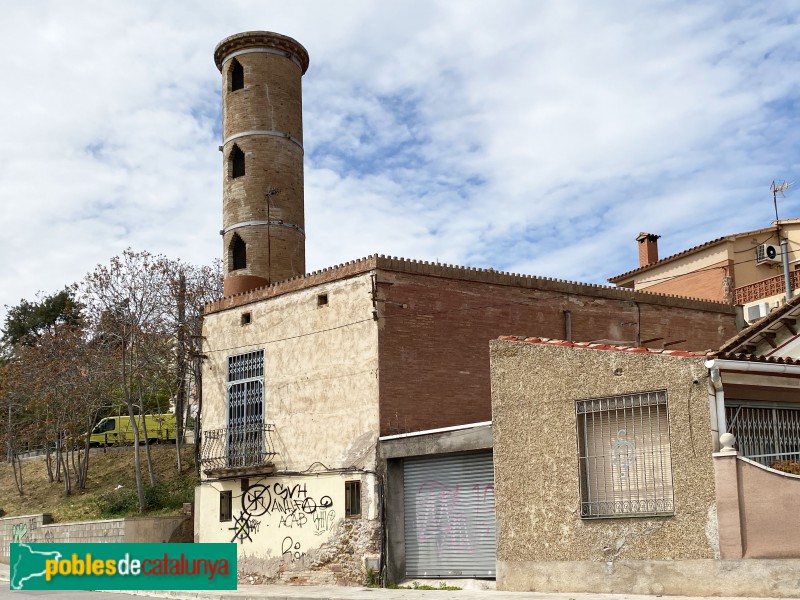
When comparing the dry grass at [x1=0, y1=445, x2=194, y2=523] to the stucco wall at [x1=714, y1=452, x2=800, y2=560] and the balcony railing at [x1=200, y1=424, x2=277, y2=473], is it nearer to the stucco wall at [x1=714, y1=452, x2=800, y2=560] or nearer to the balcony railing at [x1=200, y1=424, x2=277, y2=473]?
the balcony railing at [x1=200, y1=424, x2=277, y2=473]

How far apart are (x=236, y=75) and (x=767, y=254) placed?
1844 cm

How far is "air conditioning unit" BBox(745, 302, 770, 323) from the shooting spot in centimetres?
2720

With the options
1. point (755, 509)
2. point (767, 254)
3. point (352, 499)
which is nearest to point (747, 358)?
point (755, 509)

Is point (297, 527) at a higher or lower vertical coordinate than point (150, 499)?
lower

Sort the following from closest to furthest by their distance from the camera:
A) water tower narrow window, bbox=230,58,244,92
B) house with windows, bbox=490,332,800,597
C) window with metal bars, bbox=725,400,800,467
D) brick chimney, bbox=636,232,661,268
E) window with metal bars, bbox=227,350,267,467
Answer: house with windows, bbox=490,332,800,597
window with metal bars, bbox=725,400,800,467
window with metal bars, bbox=227,350,267,467
water tower narrow window, bbox=230,58,244,92
brick chimney, bbox=636,232,661,268

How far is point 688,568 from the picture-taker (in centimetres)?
1273

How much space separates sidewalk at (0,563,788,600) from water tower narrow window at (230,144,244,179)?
12.9m

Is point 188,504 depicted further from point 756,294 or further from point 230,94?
point 756,294

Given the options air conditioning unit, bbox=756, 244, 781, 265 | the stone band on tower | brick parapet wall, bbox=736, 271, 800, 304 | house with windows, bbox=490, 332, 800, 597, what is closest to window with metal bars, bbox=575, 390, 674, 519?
house with windows, bbox=490, 332, 800, 597

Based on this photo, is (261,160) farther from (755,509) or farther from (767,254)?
(755,509)

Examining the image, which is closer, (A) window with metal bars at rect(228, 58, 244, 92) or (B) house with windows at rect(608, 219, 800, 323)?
(A) window with metal bars at rect(228, 58, 244, 92)

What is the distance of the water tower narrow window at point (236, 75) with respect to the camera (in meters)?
28.9

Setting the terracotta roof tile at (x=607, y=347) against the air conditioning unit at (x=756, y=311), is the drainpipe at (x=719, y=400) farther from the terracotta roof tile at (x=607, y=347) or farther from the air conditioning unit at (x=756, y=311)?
the air conditioning unit at (x=756, y=311)

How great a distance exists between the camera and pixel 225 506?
2216 cm
